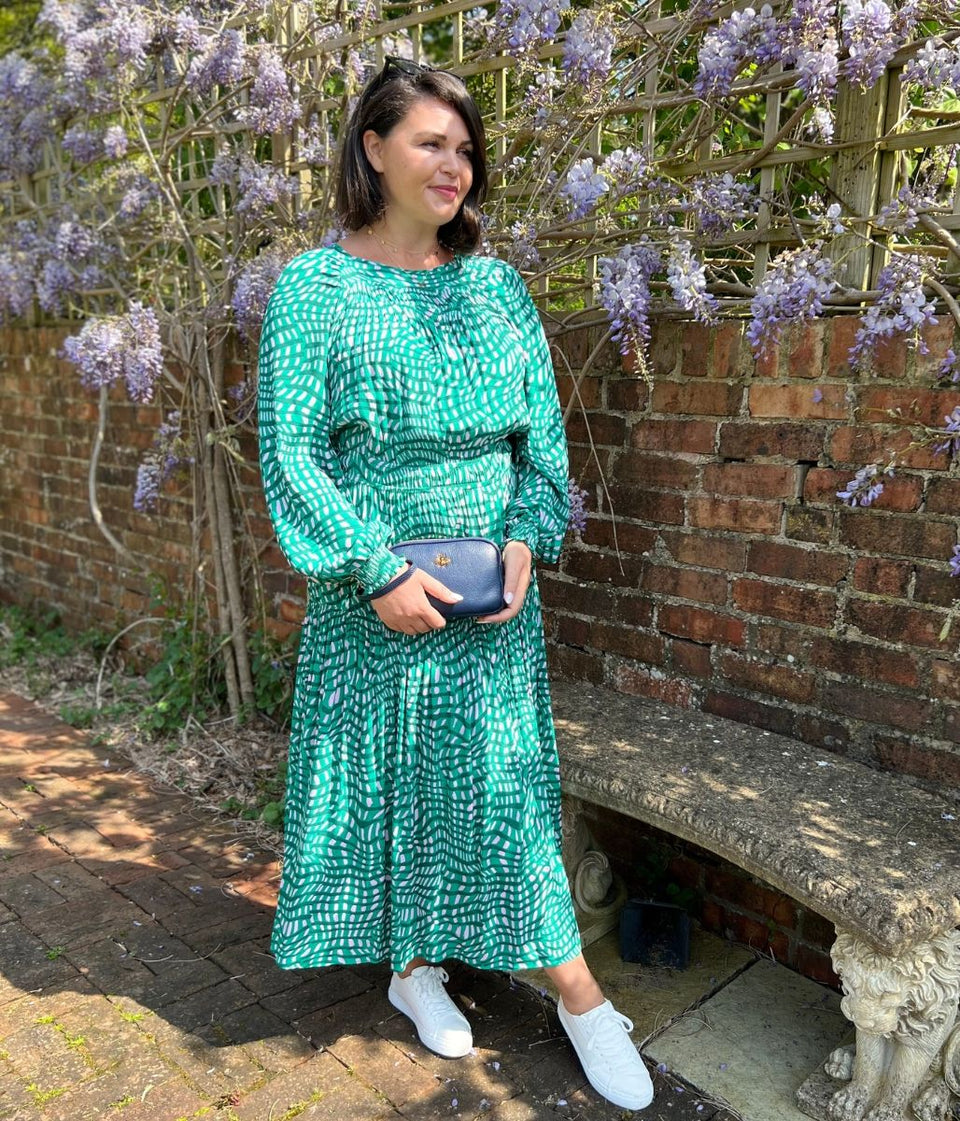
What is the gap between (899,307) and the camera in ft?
7.39

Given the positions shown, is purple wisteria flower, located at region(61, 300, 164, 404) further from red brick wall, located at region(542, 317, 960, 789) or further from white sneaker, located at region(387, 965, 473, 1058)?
white sneaker, located at region(387, 965, 473, 1058)

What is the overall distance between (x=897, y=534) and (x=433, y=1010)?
1.46 meters

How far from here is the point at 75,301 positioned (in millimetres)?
4848

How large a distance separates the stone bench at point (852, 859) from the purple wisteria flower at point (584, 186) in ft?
4.22

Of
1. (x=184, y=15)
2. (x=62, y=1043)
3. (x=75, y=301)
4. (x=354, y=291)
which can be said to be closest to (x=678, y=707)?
(x=354, y=291)

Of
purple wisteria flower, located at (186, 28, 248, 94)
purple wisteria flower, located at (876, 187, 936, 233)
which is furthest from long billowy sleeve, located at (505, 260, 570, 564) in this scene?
purple wisteria flower, located at (186, 28, 248, 94)

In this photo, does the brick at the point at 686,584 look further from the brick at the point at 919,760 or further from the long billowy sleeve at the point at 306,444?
the long billowy sleeve at the point at 306,444

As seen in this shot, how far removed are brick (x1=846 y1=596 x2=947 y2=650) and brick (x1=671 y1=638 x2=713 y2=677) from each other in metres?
0.43

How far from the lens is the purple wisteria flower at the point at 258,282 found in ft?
11.5

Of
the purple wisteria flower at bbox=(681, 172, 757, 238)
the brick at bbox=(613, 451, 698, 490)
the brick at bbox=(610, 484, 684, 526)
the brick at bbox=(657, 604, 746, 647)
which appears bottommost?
the brick at bbox=(657, 604, 746, 647)

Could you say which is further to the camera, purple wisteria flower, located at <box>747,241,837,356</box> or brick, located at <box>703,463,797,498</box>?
brick, located at <box>703,463,797,498</box>

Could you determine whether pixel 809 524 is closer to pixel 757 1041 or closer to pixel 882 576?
pixel 882 576

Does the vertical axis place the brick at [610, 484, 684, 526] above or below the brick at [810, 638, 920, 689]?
above

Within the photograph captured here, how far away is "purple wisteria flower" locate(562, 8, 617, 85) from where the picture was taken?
2.54 meters
